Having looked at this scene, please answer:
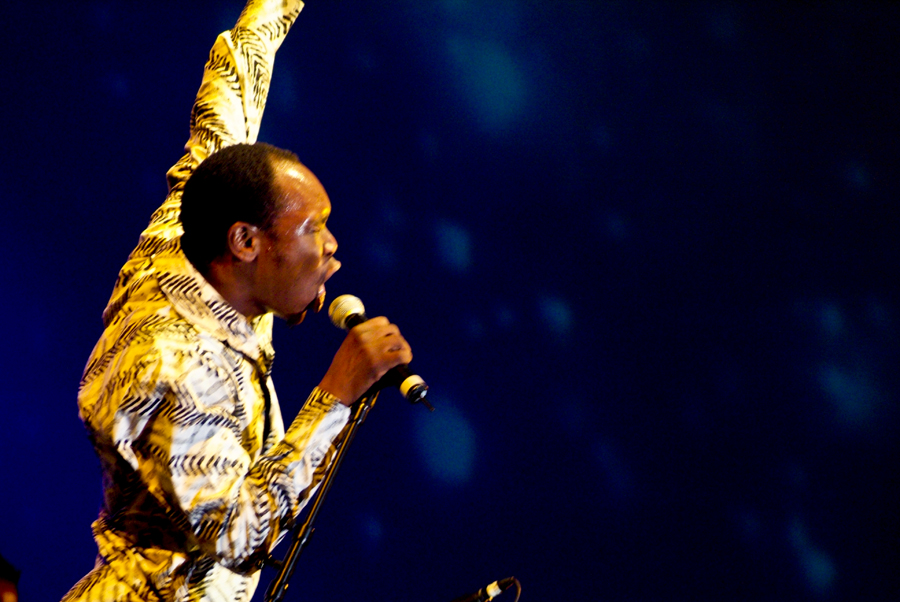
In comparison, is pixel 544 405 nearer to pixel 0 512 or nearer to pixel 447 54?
pixel 447 54

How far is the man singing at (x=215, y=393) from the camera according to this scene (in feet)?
3.49

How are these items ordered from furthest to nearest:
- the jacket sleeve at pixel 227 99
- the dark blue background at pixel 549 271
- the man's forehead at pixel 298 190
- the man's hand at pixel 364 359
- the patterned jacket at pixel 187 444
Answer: the dark blue background at pixel 549 271 < the jacket sleeve at pixel 227 99 < the man's forehead at pixel 298 190 < the man's hand at pixel 364 359 < the patterned jacket at pixel 187 444

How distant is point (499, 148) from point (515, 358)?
56cm

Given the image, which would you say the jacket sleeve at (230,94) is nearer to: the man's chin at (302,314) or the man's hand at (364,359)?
the man's chin at (302,314)

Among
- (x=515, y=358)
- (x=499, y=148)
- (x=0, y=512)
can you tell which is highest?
(x=499, y=148)

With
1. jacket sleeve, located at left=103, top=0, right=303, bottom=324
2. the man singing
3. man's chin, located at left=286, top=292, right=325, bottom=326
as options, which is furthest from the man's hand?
jacket sleeve, located at left=103, top=0, right=303, bottom=324

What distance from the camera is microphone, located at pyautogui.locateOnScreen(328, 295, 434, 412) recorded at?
1131 mm

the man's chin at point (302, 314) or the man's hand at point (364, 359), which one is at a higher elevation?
the man's chin at point (302, 314)

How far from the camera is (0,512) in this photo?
247 cm

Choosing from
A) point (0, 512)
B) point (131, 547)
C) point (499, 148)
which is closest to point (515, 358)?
point (499, 148)

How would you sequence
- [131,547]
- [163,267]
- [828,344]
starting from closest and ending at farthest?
[131,547] < [163,267] < [828,344]

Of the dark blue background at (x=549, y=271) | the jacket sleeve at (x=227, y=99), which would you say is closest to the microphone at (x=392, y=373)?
the jacket sleeve at (x=227, y=99)

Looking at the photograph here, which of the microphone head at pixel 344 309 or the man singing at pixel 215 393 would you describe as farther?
the microphone head at pixel 344 309

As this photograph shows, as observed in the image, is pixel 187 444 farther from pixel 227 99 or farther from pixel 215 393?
pixel 227 99
